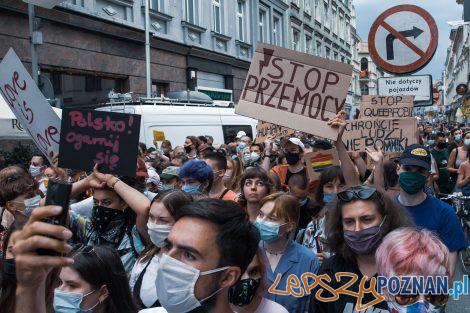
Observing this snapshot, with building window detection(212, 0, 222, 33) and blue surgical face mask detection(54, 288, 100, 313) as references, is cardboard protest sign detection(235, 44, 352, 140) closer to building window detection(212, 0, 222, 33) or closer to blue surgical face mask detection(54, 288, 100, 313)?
blue surgical face mask detection(54, 288, 100, 313)

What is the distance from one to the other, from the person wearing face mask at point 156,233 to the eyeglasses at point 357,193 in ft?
3.15

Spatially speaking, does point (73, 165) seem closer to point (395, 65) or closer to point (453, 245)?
point (453, 245)

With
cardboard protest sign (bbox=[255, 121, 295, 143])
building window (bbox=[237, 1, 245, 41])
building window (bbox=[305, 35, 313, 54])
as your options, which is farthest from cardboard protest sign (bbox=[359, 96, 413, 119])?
building window (bbox=[305, 35, 313, 54])

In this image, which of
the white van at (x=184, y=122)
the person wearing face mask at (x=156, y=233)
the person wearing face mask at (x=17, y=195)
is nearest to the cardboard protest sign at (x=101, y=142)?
the person wearing face mask at (x=156, y=233)

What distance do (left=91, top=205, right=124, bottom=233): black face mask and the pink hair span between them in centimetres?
222

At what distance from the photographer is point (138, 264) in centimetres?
352

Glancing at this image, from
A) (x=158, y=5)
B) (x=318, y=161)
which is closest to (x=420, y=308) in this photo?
(x=318, y=161)

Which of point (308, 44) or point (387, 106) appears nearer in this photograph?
point (387, 106)

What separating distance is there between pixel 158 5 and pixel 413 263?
57.5ft

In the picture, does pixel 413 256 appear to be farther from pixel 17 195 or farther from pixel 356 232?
pixel 17 195

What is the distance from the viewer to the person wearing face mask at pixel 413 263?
2.10 m

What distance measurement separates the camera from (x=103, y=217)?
4074 mm

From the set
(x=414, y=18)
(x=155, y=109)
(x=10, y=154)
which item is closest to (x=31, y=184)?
(x=414, y=18)

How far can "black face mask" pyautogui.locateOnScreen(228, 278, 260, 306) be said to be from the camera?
2.55 meters
